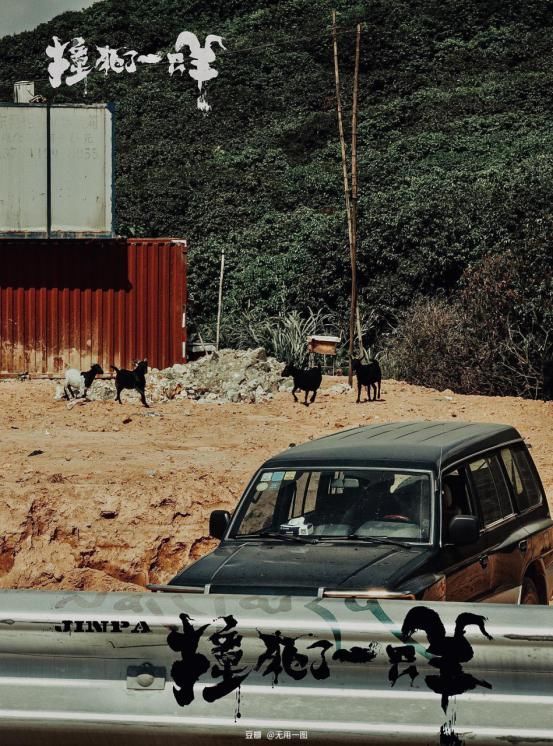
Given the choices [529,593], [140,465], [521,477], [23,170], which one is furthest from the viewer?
[23,170]

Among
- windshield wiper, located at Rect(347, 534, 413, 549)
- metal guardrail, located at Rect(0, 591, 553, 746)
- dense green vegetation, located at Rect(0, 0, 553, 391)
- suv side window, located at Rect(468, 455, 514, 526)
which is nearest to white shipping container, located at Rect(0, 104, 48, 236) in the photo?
dense green vegetation, located at Rect(0, 0, 553, 391)

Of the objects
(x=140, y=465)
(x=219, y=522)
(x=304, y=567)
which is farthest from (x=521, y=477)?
(x=140, y=465)

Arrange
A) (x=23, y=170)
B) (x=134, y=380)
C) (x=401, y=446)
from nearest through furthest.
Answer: (x=401, y=446) → (x=134, y=380) → (x=23, y=170)

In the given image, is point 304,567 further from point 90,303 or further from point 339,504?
point 90,303

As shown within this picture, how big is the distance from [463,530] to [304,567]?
1.02 m

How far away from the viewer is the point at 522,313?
23.8m

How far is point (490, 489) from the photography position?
7973 millimetres

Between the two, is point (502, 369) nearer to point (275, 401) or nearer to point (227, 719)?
point (275, 401)

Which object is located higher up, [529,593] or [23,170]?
[23,170]

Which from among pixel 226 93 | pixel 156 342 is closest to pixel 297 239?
pixel 156 342

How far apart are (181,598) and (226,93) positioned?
60.0 m

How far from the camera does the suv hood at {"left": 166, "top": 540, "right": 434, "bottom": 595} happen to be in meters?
6.23

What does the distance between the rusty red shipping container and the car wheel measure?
19.0 meters

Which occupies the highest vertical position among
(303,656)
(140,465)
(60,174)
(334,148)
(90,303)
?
(334,148)
